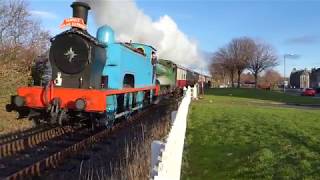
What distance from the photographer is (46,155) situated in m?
10.7

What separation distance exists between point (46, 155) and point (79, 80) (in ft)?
10.8

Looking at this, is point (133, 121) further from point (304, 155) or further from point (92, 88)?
point (304, 155)

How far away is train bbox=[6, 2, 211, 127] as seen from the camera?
1247 cm

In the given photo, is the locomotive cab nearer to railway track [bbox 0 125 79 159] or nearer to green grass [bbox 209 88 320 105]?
railway track [bbox 0 125 79 159]

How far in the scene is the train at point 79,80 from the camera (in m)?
12.5

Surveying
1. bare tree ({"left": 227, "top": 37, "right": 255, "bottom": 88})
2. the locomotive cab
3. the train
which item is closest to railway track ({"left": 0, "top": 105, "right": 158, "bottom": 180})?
the train

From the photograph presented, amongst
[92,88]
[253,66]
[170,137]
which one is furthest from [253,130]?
[253,66]

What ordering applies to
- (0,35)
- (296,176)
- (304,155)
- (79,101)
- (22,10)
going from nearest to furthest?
1. (296,176)
2. (304,155)
3. (79,101)
4. (0,35)
5. (22,10)

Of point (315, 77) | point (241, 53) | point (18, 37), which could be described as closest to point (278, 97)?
point (18, 37)

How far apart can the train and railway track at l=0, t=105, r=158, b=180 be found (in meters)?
0.50

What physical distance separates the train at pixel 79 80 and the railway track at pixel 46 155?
495 millimetres

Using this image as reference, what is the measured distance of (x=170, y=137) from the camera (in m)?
5.06

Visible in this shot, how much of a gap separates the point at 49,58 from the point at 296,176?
8.62 metres

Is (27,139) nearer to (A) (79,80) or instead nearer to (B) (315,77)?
(A) (79,80)
